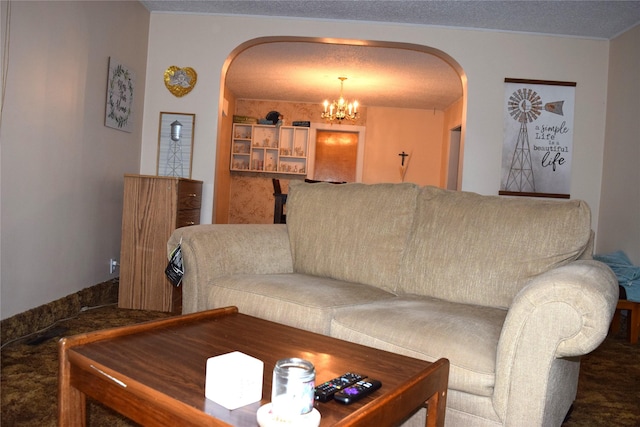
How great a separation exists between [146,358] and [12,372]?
132cm

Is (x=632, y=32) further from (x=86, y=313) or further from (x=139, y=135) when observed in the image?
(x=86, y=313)

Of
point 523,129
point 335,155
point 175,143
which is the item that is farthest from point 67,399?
point 335,155

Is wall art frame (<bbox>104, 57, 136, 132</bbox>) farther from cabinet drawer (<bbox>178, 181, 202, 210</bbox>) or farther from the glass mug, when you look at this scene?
the glass mug

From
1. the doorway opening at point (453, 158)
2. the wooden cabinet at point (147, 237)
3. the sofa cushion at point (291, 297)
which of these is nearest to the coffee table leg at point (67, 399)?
the sofa cushion at point (291, 297)

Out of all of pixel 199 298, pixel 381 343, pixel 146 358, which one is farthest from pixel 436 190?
pixel 146 358

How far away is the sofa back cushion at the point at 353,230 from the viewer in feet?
7.68

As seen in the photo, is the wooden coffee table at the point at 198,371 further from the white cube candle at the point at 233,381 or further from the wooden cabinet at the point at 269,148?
the wooden cabinet at the point at 269,148

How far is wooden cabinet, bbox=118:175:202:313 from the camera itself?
3.36 meters

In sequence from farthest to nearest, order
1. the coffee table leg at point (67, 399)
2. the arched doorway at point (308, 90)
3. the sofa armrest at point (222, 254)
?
the arched doorway at point (308, 90)
the sofa armrest at point (222, 254)
the coffee table leg at point (67, 399)

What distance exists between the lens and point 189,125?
13.9 ft

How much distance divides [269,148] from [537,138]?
4.93 meters

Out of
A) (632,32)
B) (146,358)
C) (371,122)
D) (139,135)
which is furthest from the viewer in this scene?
(371,122)

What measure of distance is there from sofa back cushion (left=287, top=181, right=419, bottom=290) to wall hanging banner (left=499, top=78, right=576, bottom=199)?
86.9 inches

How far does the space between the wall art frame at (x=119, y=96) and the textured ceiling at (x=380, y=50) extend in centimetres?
70
